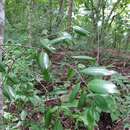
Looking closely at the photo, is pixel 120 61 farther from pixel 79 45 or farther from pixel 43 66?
pixel 43 66

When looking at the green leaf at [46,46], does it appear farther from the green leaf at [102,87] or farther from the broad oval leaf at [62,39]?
the green leaf at [102,87]

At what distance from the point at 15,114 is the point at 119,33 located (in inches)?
146

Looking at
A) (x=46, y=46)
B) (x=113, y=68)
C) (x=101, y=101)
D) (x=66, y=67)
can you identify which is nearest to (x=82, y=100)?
(x=101, y=101)

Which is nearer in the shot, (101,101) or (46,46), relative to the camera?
(101,101)

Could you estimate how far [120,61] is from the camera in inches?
196

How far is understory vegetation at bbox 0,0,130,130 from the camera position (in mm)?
1125

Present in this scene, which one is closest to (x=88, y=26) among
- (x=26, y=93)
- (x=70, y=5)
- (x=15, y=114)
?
Answer: (x=70, y=5)

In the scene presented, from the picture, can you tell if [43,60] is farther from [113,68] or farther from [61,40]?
[113,68]

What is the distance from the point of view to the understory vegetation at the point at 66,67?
112cm

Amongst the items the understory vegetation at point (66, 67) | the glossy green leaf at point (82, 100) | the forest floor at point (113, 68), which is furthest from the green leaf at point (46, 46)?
the forest floor at point (113, 68)

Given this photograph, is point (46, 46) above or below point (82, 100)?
above

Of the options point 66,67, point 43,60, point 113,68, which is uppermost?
point 43,60

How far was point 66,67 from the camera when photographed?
3914 mm

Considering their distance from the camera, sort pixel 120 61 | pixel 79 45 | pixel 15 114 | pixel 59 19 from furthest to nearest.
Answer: pixel 59 19
pixel 79 45
pixel 120 61
pixel 15 114
